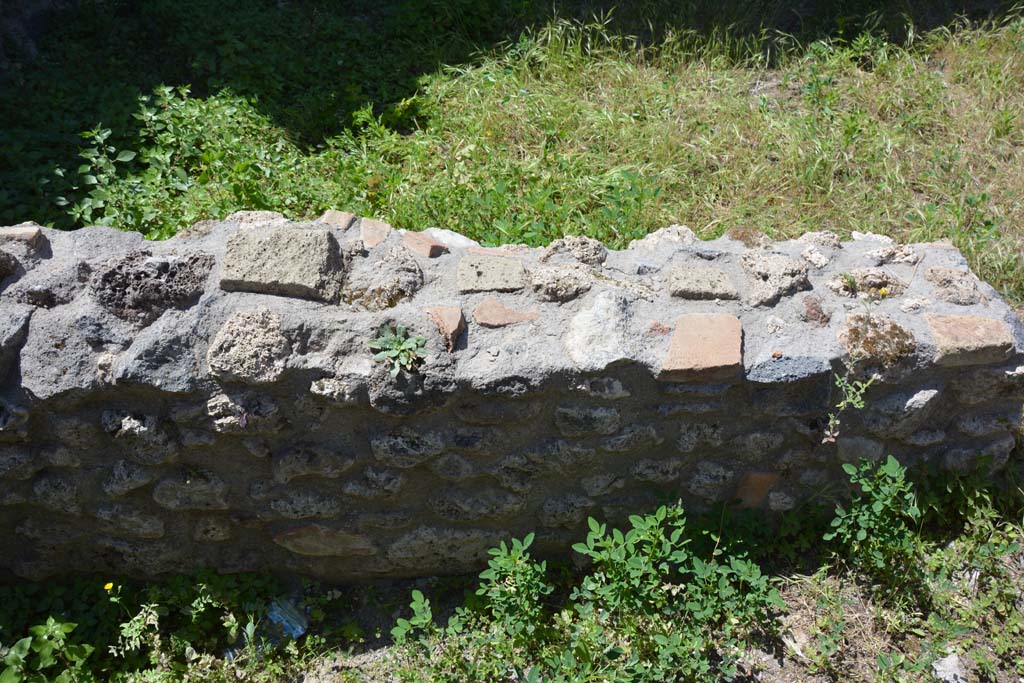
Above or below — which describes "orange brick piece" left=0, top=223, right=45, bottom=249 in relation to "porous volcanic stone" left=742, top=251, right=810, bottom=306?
above

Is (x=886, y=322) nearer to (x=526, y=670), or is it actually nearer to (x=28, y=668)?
(x=526, y=670)

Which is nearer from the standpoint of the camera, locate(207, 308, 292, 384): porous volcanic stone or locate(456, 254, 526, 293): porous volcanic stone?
locate(207, 308, 292, 384): porous volcanic stone

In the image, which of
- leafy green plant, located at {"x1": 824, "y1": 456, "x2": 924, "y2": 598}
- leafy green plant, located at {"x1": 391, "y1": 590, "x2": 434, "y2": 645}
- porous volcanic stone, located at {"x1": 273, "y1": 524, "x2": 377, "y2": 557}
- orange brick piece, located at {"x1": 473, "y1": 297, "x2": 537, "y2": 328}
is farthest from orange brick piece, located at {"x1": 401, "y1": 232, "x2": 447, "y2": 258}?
leafy green plant, located at {"x1": 824, "y1": 456, "x2": 924, "y2": 598}

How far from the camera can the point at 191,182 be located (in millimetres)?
3830

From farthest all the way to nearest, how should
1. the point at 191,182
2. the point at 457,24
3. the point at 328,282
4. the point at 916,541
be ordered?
the point at 457,24 → the point at 191,182 → the point at 916,541 → the point at 328,282

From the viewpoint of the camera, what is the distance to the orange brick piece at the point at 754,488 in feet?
8.05

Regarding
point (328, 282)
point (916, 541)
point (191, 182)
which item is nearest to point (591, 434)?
point (328, 282)

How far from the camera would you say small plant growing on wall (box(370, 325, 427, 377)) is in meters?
2.09

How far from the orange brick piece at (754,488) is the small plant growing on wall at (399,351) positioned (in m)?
1.06

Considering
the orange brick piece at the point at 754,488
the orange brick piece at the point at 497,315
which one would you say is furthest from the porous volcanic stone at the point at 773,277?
the orange brick piece at the point at 497,315

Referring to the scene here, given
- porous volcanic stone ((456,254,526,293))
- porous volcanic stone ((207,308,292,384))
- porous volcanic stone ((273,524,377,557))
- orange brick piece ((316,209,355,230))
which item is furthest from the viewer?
orange brick piece ((316,209,355,230))

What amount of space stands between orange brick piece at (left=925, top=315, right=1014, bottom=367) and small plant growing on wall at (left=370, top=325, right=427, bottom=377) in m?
1.40

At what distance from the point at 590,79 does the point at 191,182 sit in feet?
7.09

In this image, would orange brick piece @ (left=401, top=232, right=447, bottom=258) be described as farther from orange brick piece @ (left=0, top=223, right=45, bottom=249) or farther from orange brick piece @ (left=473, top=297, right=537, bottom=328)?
orange brick piece @ (left=0, top=223, right=45, bottom=249)
